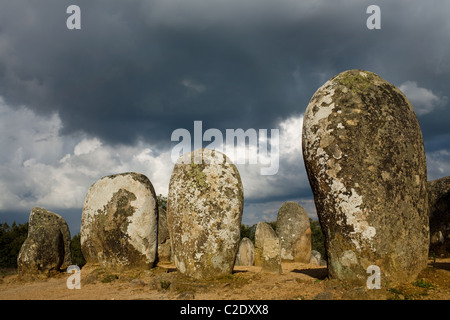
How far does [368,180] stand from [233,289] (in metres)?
3.77

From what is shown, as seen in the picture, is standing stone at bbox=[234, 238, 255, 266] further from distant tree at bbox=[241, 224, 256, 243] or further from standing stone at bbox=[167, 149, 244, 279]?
distant tree at bbox=[241, 224, 256, 243]

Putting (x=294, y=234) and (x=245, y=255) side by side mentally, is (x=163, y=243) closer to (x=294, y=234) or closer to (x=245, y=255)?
(x=245, y=255)

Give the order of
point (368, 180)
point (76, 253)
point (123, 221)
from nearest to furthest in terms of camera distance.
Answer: point (368, 180), point (123, 221), point (76, 253)

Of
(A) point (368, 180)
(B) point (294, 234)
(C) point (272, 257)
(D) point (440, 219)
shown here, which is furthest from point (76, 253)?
(A) point (368, 180)

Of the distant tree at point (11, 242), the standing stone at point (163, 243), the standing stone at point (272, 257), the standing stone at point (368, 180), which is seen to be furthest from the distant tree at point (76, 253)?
the standing stone at point (368, 180)

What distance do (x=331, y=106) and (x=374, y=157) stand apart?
1.38m

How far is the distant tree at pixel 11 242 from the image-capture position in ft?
78.9

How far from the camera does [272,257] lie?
10.4m

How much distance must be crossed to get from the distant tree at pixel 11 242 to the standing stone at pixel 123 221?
15.6 meters

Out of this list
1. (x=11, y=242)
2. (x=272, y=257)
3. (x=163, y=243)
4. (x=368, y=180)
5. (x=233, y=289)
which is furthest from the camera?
(x=11, y=242)

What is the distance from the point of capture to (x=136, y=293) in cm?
812

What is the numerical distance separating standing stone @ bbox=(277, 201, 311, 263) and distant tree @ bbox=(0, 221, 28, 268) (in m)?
18.5

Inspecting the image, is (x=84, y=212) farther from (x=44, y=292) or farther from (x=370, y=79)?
(x=370, y=79)
